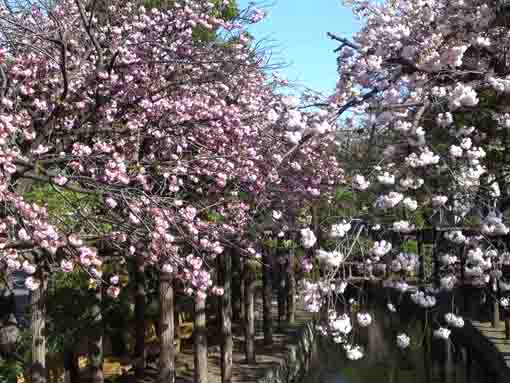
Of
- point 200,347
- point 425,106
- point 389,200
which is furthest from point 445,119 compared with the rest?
point 200,347

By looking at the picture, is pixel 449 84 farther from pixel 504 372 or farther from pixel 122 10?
pixel 504 372

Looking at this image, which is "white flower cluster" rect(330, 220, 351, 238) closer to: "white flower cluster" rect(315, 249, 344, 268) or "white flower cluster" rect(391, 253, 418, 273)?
"white flower cluster" rect(315, 249, 344, 268)

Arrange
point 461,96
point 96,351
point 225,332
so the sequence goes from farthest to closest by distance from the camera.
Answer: point 225,332 < point 96,351 < point 461,96

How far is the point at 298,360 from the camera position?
50.0 feet

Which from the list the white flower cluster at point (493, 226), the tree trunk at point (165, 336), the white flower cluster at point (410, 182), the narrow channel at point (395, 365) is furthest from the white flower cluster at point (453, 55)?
the narrow channel at point (395, 365)

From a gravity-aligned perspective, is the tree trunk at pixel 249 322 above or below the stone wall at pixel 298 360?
above

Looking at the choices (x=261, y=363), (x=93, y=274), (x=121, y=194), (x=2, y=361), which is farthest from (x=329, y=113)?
(x=261, y=363)

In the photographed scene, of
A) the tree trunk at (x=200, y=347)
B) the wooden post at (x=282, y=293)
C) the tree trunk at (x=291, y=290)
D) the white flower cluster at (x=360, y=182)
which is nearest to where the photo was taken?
the white flower cluster at (x=360, y=182)

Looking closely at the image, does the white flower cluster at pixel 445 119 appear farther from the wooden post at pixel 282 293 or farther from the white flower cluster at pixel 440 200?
the wooden post at pixel 282 293

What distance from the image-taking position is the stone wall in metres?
12.3

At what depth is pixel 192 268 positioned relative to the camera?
6602 mm

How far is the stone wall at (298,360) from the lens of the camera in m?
12.3

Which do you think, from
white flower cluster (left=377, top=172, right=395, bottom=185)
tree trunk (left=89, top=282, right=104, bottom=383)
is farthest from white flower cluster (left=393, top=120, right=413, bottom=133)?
tree trunk (left=89, top=282, right=104, bottom=383)

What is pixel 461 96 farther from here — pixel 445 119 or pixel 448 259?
pixel 448 259
